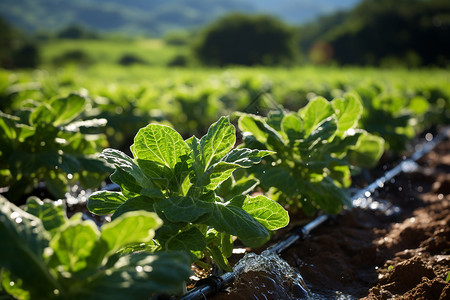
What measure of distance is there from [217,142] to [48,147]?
1462mm

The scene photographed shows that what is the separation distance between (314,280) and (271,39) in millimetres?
50373

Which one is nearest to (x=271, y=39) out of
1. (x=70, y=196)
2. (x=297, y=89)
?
(x=297, y=89)

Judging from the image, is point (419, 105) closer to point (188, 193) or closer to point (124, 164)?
point (188, 193)

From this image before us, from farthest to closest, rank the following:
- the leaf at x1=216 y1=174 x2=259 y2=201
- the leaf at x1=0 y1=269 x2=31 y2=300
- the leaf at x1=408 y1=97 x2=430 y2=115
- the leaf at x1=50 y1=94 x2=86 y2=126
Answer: the leaf at x1=408 y1=97 x2=430 y2=115
the leaf at x1=50 y1=94 x2=86 y2=126
the leaf at x1=216 y1=174 x2=259 y2=201
the leaf at x1=0 y1=269 x2=31 y2=300

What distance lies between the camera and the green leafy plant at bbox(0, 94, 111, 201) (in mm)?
2557

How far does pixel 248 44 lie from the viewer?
49844mm

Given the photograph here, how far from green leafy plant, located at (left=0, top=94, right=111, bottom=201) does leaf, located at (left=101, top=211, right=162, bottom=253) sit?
146 centimetres

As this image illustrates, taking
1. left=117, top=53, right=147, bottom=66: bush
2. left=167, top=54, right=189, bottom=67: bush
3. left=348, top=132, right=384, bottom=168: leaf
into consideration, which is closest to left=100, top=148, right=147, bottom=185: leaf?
left=348, top=132, right=384, bottom=168: leaf

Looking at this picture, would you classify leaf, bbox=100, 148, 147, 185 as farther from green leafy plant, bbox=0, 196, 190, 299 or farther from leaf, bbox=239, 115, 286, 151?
leaf, bbox=239, 115, 286, 151

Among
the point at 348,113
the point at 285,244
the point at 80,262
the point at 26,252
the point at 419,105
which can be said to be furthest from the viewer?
the point at 419,105

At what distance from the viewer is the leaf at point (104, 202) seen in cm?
164

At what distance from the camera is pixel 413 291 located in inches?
74.3

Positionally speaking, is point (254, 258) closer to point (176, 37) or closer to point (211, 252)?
point (211, 252)

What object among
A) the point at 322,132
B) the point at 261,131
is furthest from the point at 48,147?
the point at 322,132
